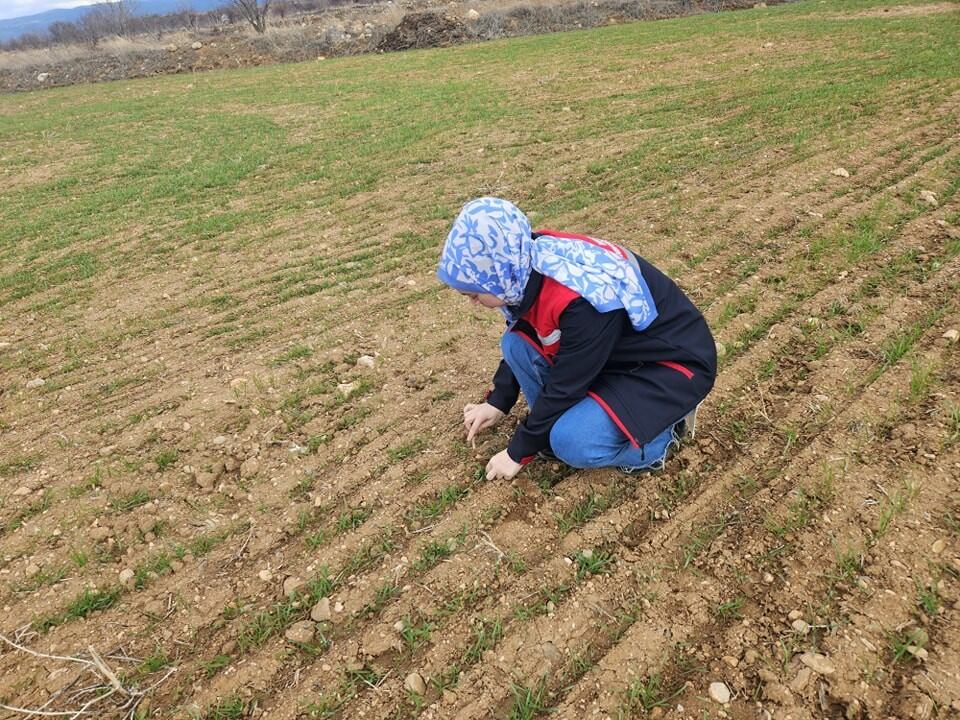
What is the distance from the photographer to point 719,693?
2.06 m

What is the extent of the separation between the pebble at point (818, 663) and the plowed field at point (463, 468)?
0.02 metres

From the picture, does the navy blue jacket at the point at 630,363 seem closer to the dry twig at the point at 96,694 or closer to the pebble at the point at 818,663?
the pebble at the point at 818,663

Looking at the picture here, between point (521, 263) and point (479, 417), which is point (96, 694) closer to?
point (479, 417)

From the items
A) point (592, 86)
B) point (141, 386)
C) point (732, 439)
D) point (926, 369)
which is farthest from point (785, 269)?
point (592, 86)

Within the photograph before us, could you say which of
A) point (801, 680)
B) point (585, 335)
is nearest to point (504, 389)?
point (585, 335)

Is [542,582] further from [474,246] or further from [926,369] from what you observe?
[926,369]

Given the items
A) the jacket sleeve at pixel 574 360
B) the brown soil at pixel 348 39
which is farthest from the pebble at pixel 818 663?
the brown soil at pixel 348 39

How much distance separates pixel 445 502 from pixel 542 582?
655 mm

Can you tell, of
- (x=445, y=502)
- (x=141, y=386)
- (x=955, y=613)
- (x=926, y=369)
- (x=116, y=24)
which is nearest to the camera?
(x=955, y=613)

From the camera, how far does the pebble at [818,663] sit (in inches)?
81.4

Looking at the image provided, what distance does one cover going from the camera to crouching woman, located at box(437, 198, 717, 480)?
2.32 meters

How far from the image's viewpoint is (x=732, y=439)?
3135mm

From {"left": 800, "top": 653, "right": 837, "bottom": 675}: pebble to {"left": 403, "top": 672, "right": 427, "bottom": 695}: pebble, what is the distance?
1.31 m

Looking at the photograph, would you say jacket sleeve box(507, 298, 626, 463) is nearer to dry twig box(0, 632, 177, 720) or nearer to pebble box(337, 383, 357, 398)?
pebble box(337, 383, 357, 398)
